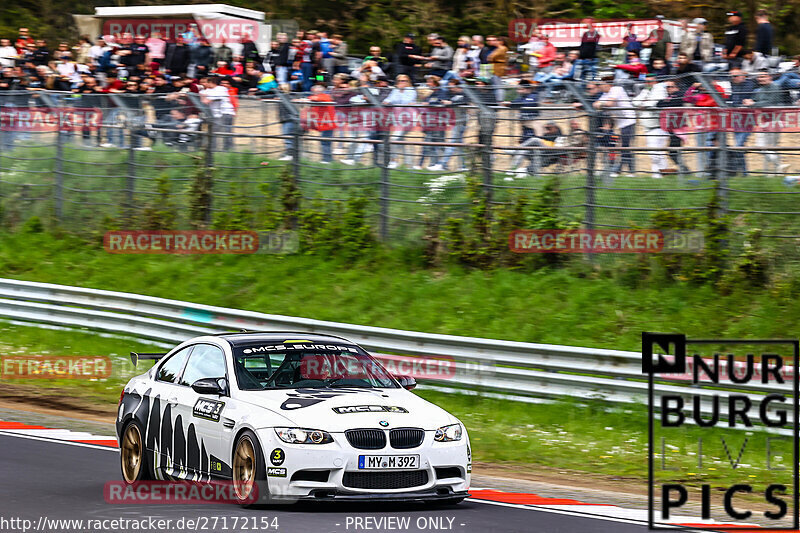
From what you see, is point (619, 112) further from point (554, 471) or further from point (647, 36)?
point (554, 471)

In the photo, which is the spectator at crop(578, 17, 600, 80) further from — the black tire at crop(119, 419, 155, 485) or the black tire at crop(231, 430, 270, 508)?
the black tire at crop(231, 430, 270, 508)

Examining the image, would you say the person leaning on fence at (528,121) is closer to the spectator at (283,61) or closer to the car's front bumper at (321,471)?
the spectator at (283,61)

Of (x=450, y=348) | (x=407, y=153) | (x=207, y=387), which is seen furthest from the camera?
(x=407, y=153)

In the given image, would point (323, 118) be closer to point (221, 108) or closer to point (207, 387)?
point (221, 108)

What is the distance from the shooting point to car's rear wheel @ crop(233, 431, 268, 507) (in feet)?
28.1

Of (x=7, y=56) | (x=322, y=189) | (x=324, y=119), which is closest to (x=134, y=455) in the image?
(x=324, y=119)

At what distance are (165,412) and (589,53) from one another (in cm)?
1266

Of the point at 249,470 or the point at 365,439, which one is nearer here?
the point at 365,439

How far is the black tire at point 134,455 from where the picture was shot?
→ 32.6ft

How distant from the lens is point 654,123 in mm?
17047

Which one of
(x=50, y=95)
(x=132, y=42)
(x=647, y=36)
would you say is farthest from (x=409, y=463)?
(x=132, y=42)

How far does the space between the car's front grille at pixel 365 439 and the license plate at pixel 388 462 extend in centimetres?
8

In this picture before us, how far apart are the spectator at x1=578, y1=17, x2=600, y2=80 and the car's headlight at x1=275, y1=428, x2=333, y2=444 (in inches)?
500

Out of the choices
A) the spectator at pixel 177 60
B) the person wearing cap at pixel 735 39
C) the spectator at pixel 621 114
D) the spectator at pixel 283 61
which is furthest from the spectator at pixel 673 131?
the spectator at pixel 177 60
